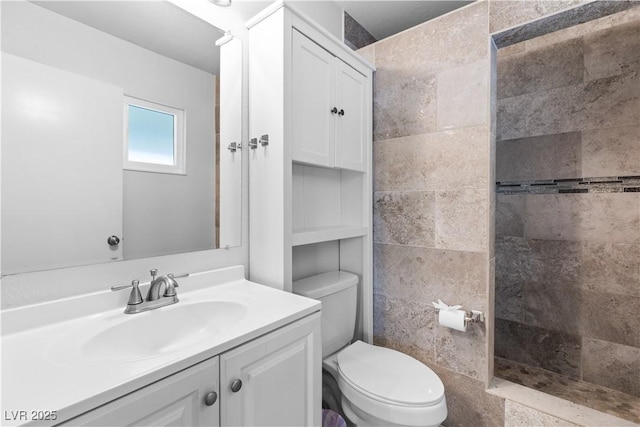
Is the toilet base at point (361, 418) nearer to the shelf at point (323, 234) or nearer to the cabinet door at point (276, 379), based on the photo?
the cabinet door at point (276, 379)

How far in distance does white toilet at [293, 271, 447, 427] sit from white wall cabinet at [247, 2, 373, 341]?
0.17 m

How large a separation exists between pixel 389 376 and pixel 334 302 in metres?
0.44

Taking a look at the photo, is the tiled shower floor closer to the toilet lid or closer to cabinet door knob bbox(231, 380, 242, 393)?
the toilet lid

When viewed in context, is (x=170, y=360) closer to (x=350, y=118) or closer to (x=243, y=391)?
(x=243, y=391)

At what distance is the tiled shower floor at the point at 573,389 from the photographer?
1.62 meters

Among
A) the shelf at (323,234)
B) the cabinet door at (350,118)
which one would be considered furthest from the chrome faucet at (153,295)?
the cabinet door at (350,118)

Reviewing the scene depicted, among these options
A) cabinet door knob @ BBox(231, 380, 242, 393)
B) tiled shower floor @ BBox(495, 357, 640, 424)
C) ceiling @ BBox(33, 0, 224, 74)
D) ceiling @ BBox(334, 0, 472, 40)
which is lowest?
tiled shower floor @ BBox(495, 357, 640, 424)

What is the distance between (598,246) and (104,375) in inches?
97.7

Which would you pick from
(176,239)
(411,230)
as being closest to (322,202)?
(411,230)

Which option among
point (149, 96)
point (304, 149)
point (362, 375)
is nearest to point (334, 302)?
point (362, 375)

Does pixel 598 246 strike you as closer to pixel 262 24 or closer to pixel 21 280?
pixel 262 24

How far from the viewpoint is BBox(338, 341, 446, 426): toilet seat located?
1192 mm

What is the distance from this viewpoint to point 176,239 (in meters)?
1.23

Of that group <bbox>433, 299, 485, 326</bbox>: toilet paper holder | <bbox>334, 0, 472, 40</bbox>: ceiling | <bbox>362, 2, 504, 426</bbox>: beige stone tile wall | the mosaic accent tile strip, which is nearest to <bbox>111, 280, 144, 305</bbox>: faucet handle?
<bbox>362, 2, 504, 426</bbox>: beige stone tile wall
